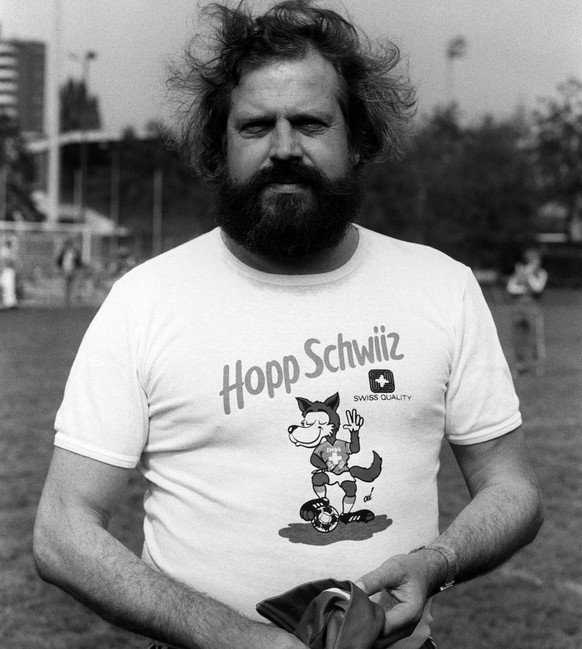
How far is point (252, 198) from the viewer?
7.99 ft

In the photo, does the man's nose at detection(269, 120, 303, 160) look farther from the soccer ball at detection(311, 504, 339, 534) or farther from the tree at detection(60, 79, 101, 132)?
the tree at detection(60, 79, 101, 132)

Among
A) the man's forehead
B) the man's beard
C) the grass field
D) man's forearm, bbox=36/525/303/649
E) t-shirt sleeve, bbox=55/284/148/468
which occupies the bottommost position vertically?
the grass field

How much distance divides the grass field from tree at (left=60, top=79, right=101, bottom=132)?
4033 cm

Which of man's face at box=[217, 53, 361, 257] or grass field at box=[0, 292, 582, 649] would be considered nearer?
man's face at box=[217, 53, 361, 257]

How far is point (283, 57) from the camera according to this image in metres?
2.46

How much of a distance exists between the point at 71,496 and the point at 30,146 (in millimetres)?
80931

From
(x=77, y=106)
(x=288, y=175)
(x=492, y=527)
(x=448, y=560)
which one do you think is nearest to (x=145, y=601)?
(x=448, y=560)

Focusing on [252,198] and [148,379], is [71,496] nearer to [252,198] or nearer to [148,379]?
[148,379]

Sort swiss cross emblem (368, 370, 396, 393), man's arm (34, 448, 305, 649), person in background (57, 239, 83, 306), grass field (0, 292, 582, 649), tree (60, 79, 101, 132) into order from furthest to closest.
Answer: tree (60, 79, 101, 132), person in background (57, 239, 83, 306), grass field (0, 292, 582, 649), swiss cross emblem (368, 370, 396, 393), man's arm (34, 448, 305, 649)

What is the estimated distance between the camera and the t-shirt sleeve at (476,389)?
239cm

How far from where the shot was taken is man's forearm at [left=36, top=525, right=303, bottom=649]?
6.66 ft

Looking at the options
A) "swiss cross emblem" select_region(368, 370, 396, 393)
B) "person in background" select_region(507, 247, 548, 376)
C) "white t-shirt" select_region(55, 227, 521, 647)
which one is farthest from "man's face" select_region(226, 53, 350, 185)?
"person in background" select_region(507, 247, 548, 376)

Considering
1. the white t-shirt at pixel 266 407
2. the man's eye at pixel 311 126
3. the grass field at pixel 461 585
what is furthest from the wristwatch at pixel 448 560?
the grass field at pixel 461 585

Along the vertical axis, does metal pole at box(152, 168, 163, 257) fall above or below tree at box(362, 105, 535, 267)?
below
